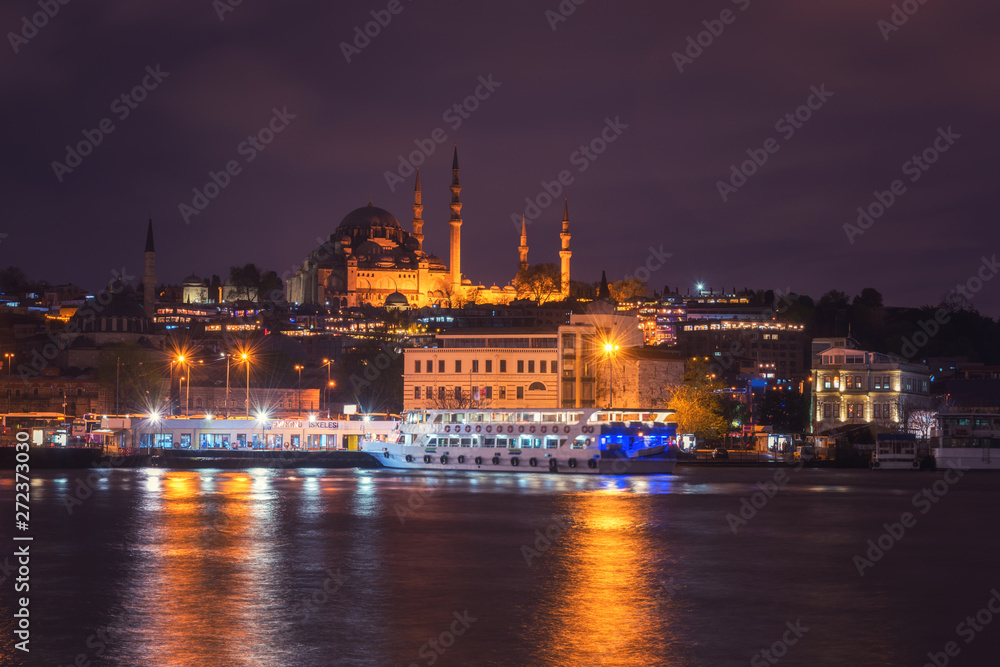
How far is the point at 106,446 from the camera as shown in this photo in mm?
76062

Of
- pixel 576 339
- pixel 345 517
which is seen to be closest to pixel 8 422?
pixel 576 339

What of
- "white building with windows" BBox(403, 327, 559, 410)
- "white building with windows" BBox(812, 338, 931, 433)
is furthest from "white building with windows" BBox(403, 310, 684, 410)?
"white building with windows" BBox(812, 338, 931, 433)

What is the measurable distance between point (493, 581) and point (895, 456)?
173ft

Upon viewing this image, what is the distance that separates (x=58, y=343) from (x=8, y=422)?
4384 centimetres

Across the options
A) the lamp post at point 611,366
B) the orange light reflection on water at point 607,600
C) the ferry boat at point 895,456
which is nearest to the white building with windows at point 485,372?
the lamp post at point 611,366

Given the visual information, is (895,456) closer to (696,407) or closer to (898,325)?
(696,407)

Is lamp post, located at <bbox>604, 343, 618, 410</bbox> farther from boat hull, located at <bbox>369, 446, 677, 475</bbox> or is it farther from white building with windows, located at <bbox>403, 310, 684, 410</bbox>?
boat hull, located at <bbox>369, 446, 677, 475</bbox>

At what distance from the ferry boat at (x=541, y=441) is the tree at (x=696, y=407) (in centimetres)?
2055

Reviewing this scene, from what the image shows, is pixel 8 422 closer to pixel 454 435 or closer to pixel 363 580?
pixel 454 435

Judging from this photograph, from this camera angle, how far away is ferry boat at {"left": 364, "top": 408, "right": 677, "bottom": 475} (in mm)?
60844

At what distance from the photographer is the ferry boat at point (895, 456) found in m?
72.2

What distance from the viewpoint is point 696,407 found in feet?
283

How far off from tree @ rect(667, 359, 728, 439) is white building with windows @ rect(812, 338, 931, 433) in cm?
965

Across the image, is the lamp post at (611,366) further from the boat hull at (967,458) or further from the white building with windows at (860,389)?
the boat hull at (967,458)
